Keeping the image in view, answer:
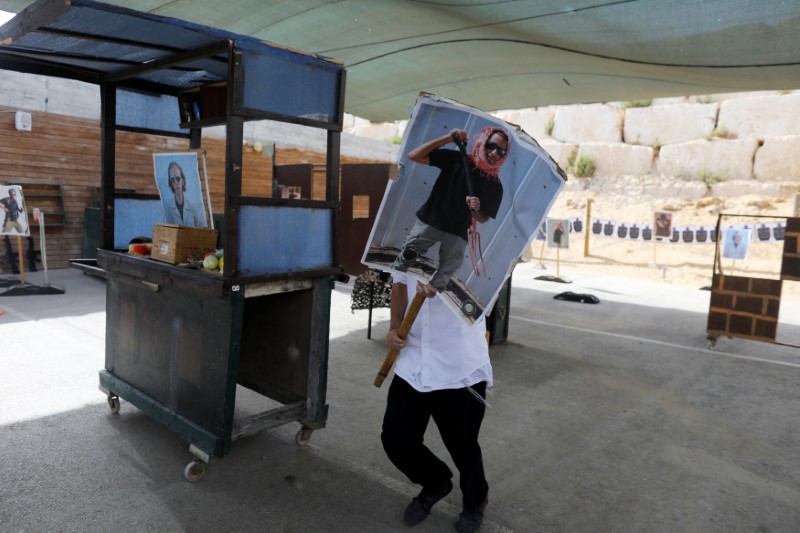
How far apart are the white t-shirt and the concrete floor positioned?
859mm

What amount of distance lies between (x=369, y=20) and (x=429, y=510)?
14.5 feet

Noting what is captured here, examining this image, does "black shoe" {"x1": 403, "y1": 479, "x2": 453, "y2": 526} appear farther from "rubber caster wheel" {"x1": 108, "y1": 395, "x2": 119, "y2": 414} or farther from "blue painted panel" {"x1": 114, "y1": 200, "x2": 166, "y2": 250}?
"blue painted panel" {"x1": 114, "y1": 200, "x2": 166, "y2": 250}

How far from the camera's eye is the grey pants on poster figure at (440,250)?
2.24 meters

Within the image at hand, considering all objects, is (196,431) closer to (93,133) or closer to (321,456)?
(321,456)

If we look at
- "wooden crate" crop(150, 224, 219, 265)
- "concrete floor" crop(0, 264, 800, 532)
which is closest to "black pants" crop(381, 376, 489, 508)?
"concrete floor" crop(0, 264, 800, 532)

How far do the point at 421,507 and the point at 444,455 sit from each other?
876mm

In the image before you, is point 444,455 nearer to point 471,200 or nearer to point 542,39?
point 471,200

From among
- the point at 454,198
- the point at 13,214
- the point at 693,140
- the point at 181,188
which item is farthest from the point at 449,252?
the point at 693,140

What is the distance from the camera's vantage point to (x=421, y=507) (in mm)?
2771

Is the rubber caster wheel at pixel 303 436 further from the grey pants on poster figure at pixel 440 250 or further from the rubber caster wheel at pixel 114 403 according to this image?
the grey pants on poster figure at pixel 440 250

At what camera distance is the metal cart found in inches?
113

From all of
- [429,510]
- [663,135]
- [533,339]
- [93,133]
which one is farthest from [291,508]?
[663,135]

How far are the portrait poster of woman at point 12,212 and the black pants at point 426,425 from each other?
26.3 feet

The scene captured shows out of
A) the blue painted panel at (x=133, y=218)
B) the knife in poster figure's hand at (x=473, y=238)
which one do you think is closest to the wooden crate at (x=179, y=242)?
the blue painted panel at (x=133, y=218)
